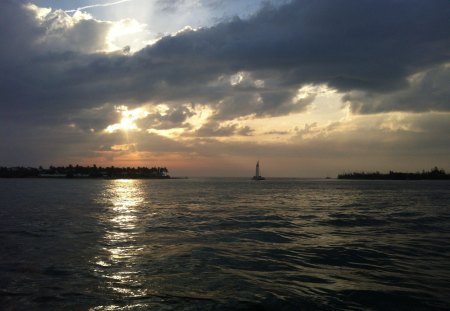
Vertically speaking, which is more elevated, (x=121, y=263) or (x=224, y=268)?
(x=224, y=268)

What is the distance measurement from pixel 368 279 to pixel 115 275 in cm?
1104

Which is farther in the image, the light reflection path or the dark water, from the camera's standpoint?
the light reflection path

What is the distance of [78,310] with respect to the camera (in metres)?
12.3

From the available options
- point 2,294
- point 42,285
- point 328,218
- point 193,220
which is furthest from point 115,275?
point 328,218

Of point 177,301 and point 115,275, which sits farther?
point 115,275

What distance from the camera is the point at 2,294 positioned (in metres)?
13.9

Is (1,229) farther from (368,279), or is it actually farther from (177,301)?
(368,279)

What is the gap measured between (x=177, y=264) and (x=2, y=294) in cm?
770

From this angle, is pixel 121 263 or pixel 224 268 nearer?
pixel 224 268

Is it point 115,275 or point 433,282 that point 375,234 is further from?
point 115,275

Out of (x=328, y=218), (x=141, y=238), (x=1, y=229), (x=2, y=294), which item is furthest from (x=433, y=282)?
(x=1, y=229)

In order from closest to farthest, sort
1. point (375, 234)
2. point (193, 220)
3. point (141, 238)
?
point (141, 238), point (375, 234), point (193, 220)

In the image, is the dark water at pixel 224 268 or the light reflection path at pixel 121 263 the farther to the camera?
the light reflection path at pixel 121 263

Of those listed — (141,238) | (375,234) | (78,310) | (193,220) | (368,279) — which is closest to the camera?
(78,310)
